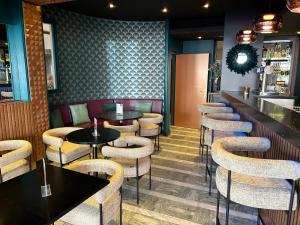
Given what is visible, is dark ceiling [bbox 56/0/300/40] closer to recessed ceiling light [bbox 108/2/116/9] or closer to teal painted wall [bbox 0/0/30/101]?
recessed ceiling light [bbox 108/2/116/9]

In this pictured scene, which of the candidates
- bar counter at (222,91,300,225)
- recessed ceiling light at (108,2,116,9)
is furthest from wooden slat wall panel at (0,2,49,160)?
bar counter at (222,91,300,225)

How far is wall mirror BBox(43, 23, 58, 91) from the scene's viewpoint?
434 cm

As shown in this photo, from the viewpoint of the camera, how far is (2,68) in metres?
5.82

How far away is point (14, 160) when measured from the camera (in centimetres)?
238

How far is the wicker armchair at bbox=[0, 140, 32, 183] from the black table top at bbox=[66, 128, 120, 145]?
0.51 meters

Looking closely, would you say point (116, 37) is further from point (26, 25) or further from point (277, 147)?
point (277, 147)

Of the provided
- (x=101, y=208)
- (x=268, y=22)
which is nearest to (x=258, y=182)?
(x=101, y=208)

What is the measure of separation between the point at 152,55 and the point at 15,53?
10.6 ft

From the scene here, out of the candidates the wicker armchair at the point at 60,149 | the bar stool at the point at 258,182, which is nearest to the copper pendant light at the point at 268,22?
the bar stool at the point at 258,182

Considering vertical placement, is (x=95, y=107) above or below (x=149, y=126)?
above

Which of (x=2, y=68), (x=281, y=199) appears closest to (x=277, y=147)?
(x=281, y=199)

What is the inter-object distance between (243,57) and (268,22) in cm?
191

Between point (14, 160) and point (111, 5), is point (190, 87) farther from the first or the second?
point (14, 160)

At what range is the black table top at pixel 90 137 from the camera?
274cm
